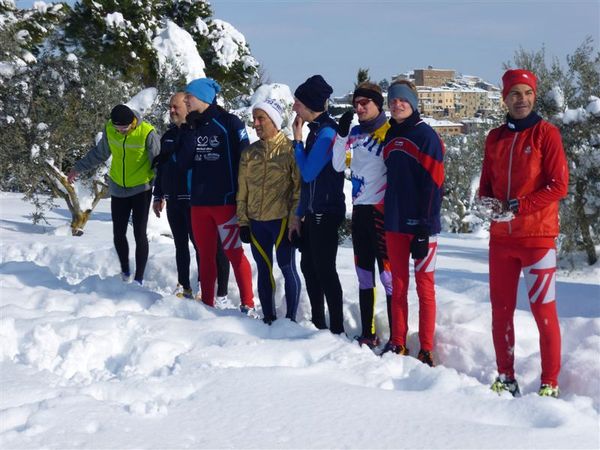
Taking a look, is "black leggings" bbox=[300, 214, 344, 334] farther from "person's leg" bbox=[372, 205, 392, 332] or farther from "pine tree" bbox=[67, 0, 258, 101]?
"pine tree" bbox=[67, 0, 258, 101]

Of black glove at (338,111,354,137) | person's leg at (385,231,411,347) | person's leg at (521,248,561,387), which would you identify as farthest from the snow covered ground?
black glove at (338,111,354,137)

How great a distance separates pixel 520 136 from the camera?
12.3 ft

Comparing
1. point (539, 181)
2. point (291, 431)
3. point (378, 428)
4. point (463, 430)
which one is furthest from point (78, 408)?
point (539, 181)

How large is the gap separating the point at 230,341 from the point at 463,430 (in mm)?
1755

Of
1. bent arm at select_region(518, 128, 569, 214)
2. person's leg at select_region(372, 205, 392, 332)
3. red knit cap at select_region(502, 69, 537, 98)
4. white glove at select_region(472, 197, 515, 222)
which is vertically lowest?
person's leg at select_region(372, 205, 392, 332)

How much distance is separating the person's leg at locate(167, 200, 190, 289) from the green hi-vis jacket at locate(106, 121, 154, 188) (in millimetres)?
438

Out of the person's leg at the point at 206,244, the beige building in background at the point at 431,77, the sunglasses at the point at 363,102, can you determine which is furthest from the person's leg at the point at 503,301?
the beige building in background at the point at 431,77

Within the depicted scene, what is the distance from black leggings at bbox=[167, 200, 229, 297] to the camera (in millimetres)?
6031

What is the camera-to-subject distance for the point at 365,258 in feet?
15.4

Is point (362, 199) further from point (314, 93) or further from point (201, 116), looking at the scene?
point (201, 116)

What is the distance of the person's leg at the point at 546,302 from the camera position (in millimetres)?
3760

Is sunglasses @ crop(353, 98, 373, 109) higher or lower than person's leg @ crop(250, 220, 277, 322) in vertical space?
higher

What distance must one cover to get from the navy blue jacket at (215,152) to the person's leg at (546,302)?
2.49 meters

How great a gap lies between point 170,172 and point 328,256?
6.68ft
